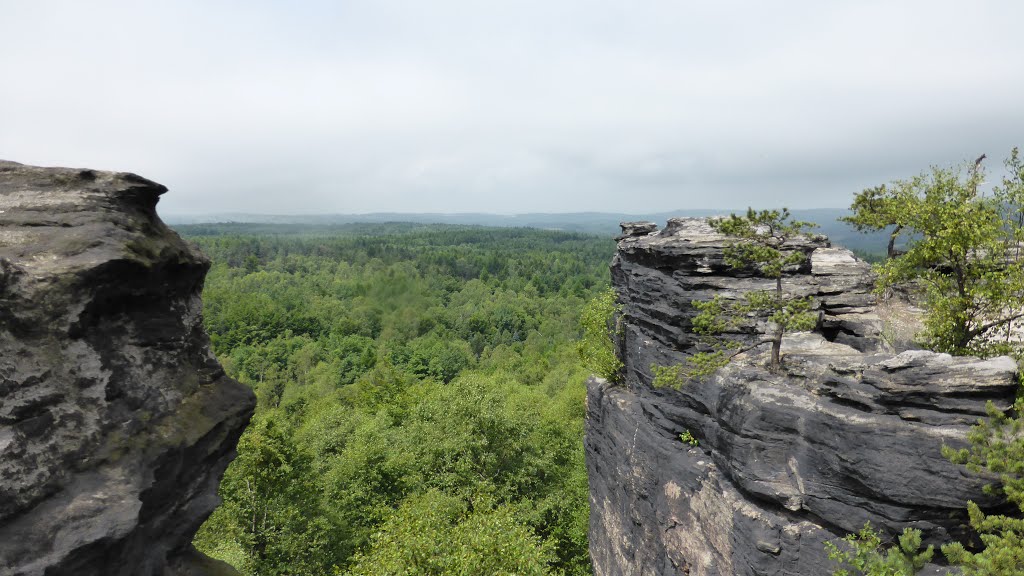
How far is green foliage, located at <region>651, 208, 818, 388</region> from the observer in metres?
12.3

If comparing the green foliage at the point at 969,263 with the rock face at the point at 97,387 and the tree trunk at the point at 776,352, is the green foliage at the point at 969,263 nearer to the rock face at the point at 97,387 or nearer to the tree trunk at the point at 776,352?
the tree trunk at the point at 776,352

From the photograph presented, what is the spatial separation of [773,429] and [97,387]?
13546 mm

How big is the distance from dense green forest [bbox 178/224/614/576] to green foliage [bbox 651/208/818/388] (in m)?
8.87

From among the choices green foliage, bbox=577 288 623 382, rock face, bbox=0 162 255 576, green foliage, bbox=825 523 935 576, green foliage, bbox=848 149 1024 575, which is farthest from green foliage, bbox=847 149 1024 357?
rock face, bbox=0 162 255 576

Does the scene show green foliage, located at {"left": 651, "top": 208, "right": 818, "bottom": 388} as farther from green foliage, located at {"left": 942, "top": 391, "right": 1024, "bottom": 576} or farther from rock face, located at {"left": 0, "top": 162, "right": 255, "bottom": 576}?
rock face, located at {"left": 0, "top": 162, "right": 255, "bottom": 576}

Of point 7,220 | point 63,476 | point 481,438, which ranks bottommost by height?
point 481,438

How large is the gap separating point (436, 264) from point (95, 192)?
136 meters

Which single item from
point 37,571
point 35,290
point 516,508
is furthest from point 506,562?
point 35,290

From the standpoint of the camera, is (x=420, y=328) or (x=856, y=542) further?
(x=420, y=328)

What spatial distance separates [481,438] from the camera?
87.2 ft

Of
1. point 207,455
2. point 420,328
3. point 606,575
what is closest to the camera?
point 207,455

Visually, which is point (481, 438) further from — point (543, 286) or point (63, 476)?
point (543, 286)

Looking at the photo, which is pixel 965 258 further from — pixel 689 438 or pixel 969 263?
pixel 689 438

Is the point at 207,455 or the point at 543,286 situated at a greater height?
the point at 207,455
